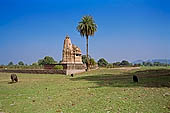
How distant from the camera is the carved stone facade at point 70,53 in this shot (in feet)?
158

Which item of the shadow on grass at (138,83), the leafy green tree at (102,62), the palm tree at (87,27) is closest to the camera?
the shadow on grass at (138,83)

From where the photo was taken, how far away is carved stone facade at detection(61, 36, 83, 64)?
48.1 m

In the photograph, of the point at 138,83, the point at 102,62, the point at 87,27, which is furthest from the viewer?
the point at 102,62

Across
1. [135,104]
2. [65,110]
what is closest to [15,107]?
[65,110]

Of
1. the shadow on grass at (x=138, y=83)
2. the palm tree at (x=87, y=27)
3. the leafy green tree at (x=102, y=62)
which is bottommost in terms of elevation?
the shadow on grass at (x=138, y=83)

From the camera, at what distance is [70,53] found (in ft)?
158

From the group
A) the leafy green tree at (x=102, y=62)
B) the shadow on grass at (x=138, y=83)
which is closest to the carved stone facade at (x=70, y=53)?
the shadow on grass at (x=138, y=83)

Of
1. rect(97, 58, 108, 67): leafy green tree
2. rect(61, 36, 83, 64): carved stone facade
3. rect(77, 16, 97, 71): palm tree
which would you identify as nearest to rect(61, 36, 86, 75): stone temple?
rect(61, 36, 83, 64): carved stone facade

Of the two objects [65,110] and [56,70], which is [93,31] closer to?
[56,70]

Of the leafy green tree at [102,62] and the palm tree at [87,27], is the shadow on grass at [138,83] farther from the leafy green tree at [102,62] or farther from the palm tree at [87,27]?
the leafy green tree at [102,62]

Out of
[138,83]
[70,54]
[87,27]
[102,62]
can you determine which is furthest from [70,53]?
[102,62]

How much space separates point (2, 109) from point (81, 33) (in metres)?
40.7

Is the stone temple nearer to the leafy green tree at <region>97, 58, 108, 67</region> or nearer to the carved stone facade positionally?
the carved stone facade

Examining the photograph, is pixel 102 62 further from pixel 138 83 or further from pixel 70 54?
pixel 138 83
